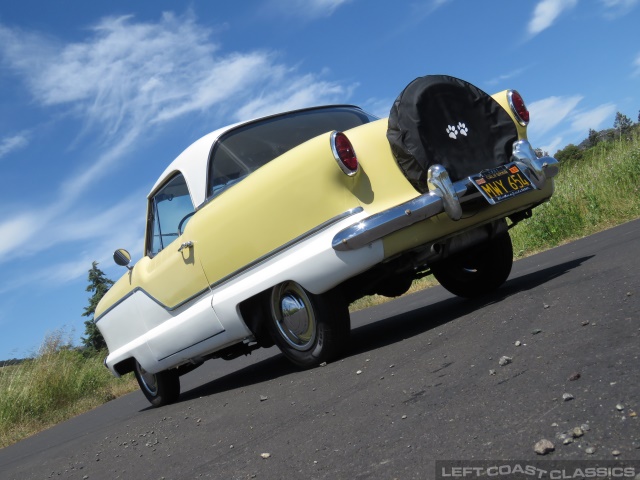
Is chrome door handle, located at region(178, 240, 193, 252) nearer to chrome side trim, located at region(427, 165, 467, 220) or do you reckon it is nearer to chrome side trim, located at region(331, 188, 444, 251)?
chrome side trim, located at region(331, 188, 444, 251)

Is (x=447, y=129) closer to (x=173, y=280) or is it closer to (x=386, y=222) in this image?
(x=386, y=222)

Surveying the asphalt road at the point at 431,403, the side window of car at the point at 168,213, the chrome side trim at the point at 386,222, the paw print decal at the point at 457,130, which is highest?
the side window of car at the point at 168,213

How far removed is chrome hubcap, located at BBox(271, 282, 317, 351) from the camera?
5016 mm

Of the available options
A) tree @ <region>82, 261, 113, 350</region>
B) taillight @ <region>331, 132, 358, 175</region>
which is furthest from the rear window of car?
tree @ <region>82, 261, 113, 350</region>

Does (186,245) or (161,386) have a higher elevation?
(186,245)

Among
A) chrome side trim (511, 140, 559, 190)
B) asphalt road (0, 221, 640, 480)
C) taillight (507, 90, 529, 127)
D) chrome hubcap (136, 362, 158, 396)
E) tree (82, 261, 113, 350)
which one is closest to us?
asphalt road (0, 221, 640, 480)

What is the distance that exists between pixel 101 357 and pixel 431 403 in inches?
413

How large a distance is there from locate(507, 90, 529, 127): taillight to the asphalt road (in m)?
1.10

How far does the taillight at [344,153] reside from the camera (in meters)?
4.60

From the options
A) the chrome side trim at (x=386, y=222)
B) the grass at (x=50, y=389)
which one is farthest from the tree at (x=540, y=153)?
the grass at (x=50, y=389)

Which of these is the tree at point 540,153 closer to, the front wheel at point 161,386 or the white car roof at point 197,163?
the white car roof at point 197,163

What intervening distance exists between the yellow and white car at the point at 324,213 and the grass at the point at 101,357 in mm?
4835

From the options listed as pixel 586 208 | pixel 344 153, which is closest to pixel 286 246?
pixel 344 153

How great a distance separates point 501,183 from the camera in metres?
5.00
